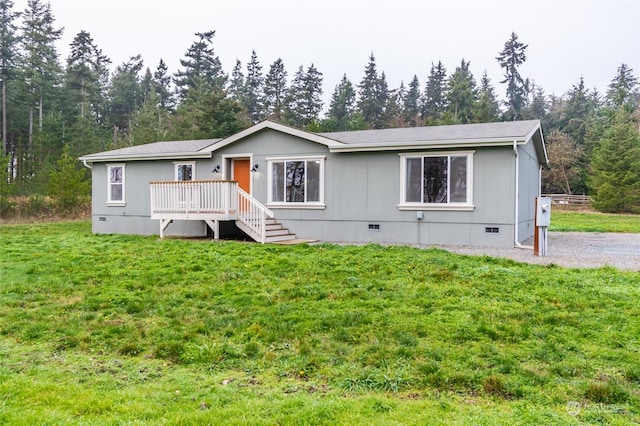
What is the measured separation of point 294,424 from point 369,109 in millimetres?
46282

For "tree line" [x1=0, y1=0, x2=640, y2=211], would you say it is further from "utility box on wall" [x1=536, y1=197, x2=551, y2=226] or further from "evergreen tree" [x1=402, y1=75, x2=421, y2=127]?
"utility box on wall" [x1=536, y1=197, x2=551, y2=226]

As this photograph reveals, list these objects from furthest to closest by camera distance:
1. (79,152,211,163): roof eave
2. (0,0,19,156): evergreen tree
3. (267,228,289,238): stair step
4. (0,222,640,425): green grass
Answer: (0,0,19,156): evergreen tree < (79,152,211,163): roof eave < (267,228,289,238): stair step < (0,222,640,425): green grass

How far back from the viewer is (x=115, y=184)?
14.8 meters

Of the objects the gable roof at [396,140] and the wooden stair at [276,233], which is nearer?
the gable roof at [396,140]

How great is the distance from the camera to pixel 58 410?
2.83 metres

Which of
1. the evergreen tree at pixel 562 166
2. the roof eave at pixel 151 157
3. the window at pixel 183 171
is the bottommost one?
the window at pixel 183 171

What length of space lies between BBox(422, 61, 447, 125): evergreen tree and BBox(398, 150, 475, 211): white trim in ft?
128

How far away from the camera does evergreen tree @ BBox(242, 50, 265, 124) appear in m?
45.8

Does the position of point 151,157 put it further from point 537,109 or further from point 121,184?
point 537,109

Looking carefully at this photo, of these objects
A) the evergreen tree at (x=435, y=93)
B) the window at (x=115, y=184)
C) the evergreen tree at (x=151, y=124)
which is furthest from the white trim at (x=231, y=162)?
the evergreen tree at (x=435, y=93)

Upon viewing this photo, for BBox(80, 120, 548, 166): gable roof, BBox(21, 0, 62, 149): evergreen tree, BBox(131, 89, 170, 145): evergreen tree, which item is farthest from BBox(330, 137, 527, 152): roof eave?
BBox(21, 0, 62, 149): evergreen tree

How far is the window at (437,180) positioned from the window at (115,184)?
30.6ft

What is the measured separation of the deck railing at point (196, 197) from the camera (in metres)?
11.3

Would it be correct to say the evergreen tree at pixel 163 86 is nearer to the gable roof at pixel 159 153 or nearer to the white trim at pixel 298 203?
the gable roof at pixel 159 153
